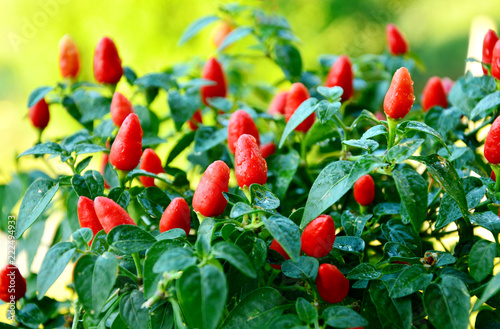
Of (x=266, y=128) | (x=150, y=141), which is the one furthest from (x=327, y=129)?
(x=266, y=128)

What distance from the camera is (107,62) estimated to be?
2.51 feet

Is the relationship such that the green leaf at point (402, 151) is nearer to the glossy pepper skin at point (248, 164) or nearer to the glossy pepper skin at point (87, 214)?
the glossy pepper skin at point (248, 164)

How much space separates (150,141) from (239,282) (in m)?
0.29

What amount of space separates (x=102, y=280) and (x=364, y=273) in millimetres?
250

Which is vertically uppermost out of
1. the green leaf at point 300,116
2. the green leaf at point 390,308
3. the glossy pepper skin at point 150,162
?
the green leaf at point 300,116

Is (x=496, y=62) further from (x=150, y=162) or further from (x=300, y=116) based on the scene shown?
(x=150, y=162)

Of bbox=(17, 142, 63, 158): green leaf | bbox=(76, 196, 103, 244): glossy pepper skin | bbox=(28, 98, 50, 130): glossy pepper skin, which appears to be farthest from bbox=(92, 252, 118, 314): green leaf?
bbox=(28, 98, 50, 130): glossy pepper skin

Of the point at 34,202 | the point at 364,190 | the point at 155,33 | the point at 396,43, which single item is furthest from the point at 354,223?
the point at 155,33

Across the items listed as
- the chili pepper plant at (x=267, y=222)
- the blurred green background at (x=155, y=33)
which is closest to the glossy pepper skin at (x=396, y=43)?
the chili pepper plant at (x=267, y=222)

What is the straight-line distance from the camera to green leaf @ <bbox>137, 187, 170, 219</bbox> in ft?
1.92

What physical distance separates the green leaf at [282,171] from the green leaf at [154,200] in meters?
0.14

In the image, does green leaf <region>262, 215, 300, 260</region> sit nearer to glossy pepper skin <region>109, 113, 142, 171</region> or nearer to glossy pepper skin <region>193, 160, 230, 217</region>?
glossy pepper skin <region>193, 160, 230, 217</region>

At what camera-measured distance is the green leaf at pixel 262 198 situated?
48 cm

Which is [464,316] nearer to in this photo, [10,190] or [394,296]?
[394,296]
